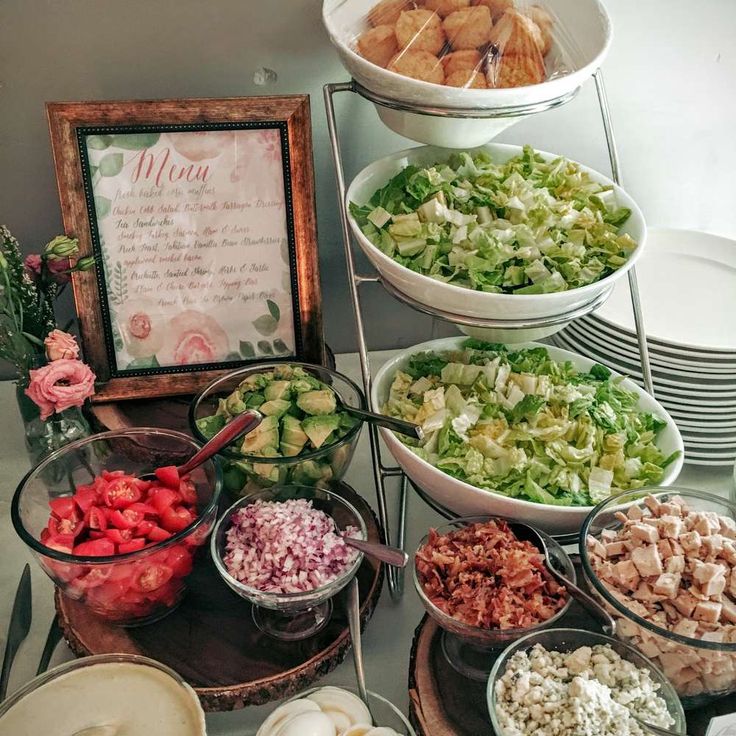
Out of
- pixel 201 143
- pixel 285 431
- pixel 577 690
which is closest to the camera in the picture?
pixel 577 690

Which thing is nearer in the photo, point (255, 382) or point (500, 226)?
point (500, 226)

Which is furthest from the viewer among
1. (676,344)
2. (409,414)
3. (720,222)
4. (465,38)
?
(720,222)

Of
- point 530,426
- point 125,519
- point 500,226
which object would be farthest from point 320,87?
point 125,519

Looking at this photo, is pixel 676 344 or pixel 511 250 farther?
pixel 676 344

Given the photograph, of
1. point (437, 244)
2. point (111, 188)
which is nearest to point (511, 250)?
point (437, 244)

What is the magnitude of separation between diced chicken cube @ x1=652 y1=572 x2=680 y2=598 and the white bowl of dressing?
0.52 meters

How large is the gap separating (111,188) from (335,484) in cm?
57

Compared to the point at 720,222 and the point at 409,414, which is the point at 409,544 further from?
the point at 720,222

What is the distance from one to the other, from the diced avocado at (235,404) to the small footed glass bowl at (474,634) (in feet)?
1.13

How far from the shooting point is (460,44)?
100cm

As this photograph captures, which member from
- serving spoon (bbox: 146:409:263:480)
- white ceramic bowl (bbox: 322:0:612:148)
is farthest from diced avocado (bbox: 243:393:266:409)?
white ceramic bowl (bbox: 322:0:612:148)

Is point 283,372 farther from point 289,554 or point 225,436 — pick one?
point 289,554

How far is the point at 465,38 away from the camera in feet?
3.26

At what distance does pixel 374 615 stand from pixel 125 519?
1.25 feet
